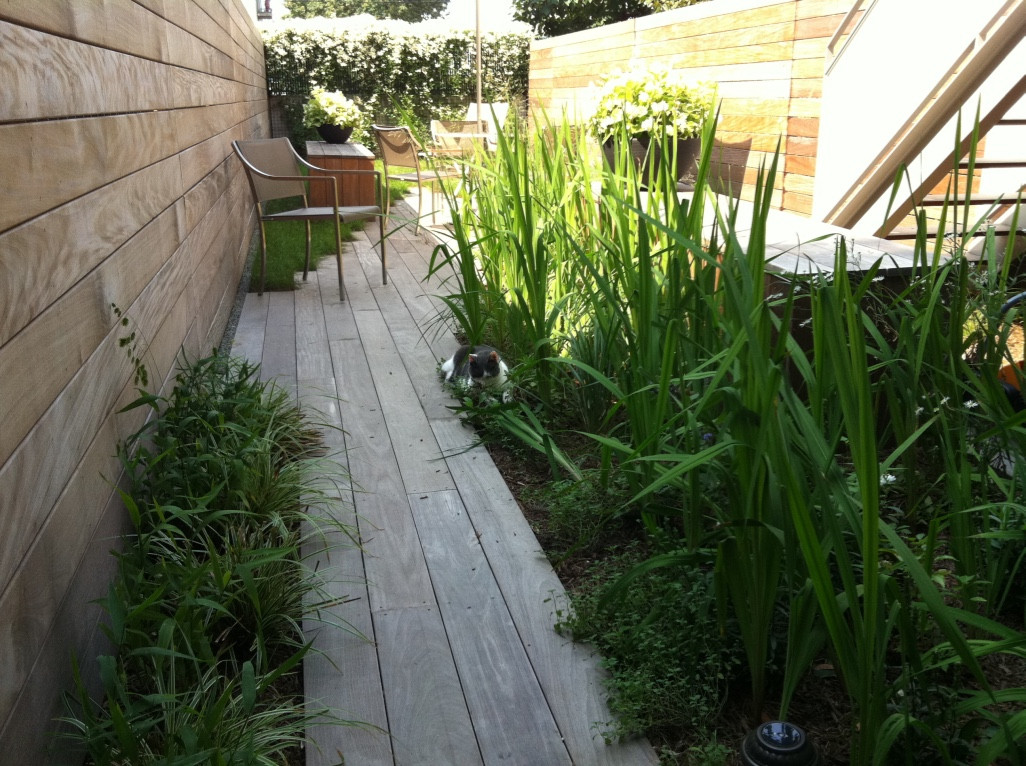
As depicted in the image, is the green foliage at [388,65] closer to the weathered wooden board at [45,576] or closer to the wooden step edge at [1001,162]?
the wooden step edge at [1001,162]

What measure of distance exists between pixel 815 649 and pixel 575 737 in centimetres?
44

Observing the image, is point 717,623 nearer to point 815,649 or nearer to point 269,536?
point 815,649

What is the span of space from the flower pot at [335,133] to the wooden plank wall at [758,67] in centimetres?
318

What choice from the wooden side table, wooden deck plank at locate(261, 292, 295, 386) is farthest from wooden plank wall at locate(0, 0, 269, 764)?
the wooden side table

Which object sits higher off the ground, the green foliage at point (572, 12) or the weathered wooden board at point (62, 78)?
the green foliage at point (572, 12)

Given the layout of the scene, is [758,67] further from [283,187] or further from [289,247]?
[289,247]

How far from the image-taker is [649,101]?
4.95m

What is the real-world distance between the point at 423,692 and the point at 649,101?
4103mm

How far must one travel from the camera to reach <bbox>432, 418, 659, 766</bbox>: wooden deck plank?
1.47 m

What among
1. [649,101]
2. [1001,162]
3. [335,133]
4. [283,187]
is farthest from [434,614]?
[335,133]

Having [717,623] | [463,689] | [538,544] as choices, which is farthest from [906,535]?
[463,689]

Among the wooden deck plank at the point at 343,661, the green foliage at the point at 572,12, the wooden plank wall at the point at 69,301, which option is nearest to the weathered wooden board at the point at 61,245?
the wooden plank wall at the point at 69,301

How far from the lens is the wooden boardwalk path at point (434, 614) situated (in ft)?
4.85

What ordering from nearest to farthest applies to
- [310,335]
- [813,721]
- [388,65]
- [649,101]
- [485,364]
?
[813,721], [485,364], [310,335], [649,101], [388,65]
